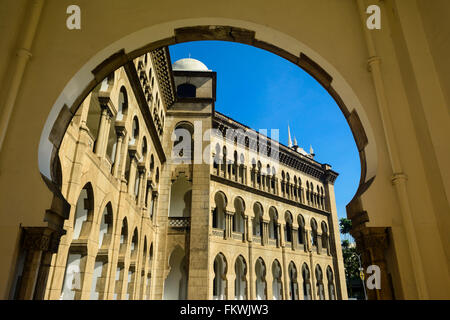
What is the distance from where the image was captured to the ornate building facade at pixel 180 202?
30.3ft

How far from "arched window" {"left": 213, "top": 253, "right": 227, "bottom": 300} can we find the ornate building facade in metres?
0.11

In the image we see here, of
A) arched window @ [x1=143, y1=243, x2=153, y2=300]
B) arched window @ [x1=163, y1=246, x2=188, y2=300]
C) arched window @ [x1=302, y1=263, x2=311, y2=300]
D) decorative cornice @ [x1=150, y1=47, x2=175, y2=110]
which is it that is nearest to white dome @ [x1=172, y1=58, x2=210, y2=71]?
decorative cornice @ [x1=150, y1=47, x2=175, y2=110]

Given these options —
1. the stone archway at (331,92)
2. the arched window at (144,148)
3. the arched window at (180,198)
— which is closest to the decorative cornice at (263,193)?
the arched window at (180,198)

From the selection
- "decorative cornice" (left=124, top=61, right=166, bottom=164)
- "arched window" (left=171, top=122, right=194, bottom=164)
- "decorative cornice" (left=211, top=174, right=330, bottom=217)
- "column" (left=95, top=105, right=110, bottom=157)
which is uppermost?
"arched window" (left=171, top=122, right=194, bottom=164)

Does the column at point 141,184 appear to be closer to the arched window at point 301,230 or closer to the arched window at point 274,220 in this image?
the arched window at point 274,220

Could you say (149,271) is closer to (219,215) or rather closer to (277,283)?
(219,215)

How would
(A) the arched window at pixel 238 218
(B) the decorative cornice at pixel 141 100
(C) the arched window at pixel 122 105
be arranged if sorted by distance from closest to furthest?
(C) the arched window at pixel 122 105 < (B) the decorative cornice at pixel 141 100 < (A) the arched window at pixel 238 218

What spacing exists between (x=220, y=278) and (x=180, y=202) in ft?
18.3

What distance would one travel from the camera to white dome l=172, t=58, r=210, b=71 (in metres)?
24.3

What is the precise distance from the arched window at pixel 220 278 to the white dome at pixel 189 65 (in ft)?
44.9

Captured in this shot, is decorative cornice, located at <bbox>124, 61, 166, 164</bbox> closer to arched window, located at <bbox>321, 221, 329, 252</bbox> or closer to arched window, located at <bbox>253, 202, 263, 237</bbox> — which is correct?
arched window, located at <bbox>253, 202, 263, 237</bbox>

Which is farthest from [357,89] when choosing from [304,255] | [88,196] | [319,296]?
[319,296]

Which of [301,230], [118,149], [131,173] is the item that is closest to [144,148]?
[131,173]

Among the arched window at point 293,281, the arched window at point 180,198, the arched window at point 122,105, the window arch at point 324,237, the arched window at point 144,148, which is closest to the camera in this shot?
the arched window at point 122,105
